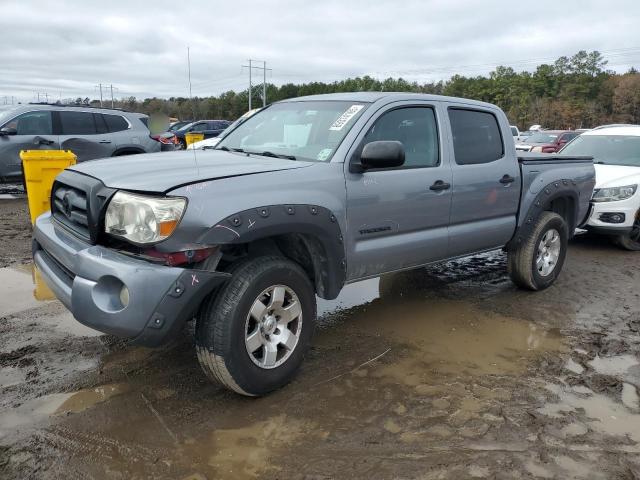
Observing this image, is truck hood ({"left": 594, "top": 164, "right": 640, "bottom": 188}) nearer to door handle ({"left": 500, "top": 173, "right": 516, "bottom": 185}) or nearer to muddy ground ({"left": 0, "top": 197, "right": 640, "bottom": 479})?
muddy ground ({"left": 0, "top": 197, "right": 640, "bottom": 479})

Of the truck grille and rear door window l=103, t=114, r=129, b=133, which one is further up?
rear door window l=103, t=114, r=129, b=133

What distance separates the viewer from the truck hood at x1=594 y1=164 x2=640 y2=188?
7.33 m

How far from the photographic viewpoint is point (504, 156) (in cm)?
489

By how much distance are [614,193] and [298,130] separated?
5327 mm

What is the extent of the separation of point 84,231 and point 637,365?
3965mm

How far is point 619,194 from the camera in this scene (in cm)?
727

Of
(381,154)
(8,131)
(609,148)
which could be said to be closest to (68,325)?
(381,154)

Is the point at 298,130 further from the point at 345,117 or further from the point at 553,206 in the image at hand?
the point at 553,206

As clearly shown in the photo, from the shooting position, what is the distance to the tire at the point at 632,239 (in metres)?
7.53

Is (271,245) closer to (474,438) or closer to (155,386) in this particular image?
(155,386)

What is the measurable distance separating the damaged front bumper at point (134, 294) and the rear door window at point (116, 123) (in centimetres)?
893

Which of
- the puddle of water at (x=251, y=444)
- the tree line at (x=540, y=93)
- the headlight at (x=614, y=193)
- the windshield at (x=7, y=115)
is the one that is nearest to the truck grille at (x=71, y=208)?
the puddle of water at (x=251, y=444)

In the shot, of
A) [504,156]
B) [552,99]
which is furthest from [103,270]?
[552,99]

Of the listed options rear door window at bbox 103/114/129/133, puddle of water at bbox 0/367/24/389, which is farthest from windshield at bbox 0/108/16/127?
puddle of water at bbox 0/367/24/389
